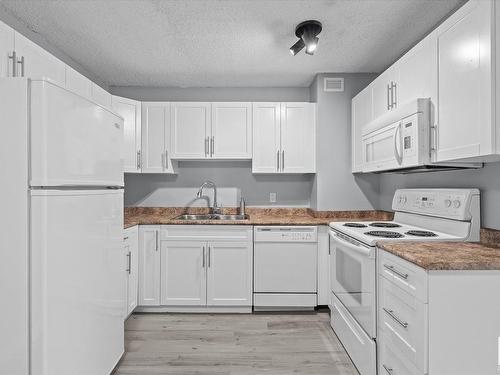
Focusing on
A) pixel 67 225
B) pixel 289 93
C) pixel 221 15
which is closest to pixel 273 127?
pixel 289 93

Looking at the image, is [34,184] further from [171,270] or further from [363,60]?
[363,60]

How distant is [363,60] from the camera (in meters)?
2.84

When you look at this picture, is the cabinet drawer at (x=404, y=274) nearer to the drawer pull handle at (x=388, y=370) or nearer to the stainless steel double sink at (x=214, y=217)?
the drawer pull handle at (x=388, y=370)

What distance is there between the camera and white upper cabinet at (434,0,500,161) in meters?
1.37

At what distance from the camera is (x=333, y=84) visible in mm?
3160

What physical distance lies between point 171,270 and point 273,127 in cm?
180

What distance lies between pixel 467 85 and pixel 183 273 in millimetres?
2603

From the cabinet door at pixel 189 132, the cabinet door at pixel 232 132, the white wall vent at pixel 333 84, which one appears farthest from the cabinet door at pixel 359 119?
the cabinet door at pixel 189 132

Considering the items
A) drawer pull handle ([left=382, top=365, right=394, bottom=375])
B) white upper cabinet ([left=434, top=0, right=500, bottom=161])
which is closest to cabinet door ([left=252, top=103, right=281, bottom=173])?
white upper cabinet ([left=434, top=0, right=500, bottom=161])

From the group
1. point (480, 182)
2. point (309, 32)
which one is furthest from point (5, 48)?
point (480, 182)

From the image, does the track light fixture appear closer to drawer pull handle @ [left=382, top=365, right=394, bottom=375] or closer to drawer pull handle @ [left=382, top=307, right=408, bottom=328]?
drawer pull handle @ [left=382, top=307, right=408, bottom=328]

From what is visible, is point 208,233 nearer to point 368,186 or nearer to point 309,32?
point 368,186

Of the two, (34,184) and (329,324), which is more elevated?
(34,184)

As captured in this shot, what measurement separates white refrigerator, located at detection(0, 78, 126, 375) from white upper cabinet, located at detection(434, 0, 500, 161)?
1.93 meters
